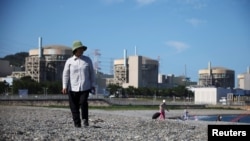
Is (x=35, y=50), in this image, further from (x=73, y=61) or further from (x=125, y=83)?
(x=73, y=61)

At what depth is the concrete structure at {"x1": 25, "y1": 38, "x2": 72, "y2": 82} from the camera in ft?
399

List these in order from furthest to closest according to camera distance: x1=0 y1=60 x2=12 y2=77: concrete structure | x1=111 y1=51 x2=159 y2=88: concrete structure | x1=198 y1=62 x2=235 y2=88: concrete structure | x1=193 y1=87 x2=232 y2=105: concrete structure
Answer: x1=198 y1=62 x2=235 y2=88: concrete structure → x1=111 y1=51 x2=159 y2=88: concrete structure → x1=0 y1=60 x2=12 y2=77: concrete structure → x1=193 y1=87 x2=232 y2=105: concrete structure

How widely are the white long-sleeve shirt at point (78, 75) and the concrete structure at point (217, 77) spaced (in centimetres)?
15189

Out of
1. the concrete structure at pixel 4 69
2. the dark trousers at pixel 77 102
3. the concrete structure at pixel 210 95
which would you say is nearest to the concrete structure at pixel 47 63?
the concrete structure at pixel 4 69

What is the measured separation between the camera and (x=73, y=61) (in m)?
6.47

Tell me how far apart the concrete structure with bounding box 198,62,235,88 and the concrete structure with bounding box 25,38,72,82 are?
58.4m

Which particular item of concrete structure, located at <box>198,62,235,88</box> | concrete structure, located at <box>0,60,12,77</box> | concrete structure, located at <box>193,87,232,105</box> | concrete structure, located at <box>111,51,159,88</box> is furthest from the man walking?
concrete structure, located at <box>198,62,235,88</box>

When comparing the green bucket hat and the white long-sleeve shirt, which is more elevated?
the green bucket hat

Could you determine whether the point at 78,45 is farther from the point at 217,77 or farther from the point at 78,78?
the point at 217,77

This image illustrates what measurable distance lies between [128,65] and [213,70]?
1439 inches

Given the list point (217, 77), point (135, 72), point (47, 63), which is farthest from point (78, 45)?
point (217, 77)

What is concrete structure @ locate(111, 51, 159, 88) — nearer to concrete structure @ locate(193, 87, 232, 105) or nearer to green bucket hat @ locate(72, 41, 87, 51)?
concrete structure @ locate(193, 87, 232, 105)

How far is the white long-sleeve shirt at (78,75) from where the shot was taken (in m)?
6.40

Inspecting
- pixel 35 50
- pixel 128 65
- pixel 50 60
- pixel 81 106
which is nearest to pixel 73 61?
pixel 81 106
